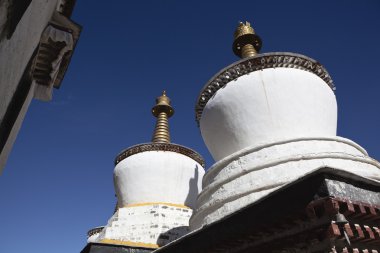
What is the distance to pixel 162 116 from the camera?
49.9ft

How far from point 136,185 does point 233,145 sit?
Answer: 5.01 m

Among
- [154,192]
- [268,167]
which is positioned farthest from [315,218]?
[154,192]

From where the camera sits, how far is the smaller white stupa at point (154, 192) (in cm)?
990

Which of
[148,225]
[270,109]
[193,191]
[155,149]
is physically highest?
[155,149]

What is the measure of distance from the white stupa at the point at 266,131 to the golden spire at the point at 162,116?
5.26 metres

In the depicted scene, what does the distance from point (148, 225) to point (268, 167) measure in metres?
5.26

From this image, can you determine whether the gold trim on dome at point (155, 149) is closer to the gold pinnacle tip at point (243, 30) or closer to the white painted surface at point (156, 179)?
the white painted surface at point (156, 179)

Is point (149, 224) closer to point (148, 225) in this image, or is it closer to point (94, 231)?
point (148, 225)

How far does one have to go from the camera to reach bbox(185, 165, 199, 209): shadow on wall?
11.3 m

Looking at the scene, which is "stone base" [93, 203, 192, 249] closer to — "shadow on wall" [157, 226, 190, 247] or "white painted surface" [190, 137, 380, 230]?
"shadow on wall" [157, 226, 190, 247]

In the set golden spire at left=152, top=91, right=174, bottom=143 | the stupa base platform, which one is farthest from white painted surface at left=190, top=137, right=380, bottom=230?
golden spire at left=152, top=91, right=174, bottom=143

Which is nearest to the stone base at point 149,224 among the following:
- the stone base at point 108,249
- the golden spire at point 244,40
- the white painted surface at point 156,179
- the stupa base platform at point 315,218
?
the white painted surface at point 156,179

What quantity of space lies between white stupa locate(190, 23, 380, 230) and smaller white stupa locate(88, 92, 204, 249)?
10.1 ft

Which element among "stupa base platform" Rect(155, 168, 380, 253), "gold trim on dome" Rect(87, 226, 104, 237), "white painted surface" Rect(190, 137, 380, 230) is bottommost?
"stupa base platform" Rect(155, 168, 380, 253)
